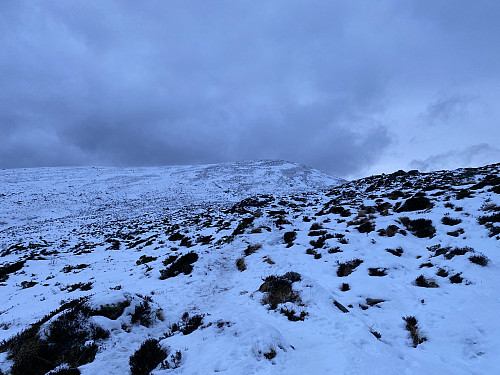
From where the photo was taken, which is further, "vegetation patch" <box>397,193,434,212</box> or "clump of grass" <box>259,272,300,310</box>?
"vegetation patch" <box>397,193,434,212</box>

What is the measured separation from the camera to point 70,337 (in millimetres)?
7031

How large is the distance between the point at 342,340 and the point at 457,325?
9.56 feet

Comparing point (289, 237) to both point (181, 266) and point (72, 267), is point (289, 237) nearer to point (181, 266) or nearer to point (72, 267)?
point (181, 266)

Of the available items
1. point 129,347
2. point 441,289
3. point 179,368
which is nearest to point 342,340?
point 179,368

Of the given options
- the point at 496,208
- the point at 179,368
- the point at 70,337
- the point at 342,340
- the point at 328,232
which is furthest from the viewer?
the point at 328,232

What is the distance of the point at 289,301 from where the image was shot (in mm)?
8930

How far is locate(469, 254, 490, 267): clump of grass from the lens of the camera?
9.22 meters

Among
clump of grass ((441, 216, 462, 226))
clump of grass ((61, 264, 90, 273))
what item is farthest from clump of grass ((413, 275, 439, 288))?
clump of grass ((61, 264, 90, 273))

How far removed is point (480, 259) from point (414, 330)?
14.7ft

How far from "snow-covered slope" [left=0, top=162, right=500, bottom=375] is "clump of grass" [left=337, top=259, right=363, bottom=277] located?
57mm

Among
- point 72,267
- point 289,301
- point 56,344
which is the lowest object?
point 56,344

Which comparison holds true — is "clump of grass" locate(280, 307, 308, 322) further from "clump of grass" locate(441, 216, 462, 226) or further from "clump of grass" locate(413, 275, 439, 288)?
"clump of grass" locate(441, 216, 462, 226)

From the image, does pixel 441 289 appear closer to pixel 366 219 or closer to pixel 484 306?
pixel 484 306

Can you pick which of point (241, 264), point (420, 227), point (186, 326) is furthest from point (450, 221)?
point (186, 326)
